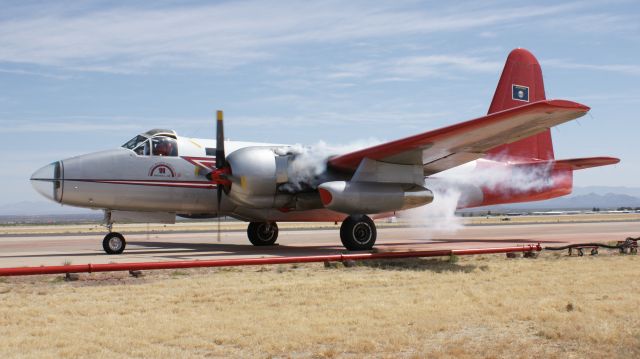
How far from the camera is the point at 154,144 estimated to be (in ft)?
71.0

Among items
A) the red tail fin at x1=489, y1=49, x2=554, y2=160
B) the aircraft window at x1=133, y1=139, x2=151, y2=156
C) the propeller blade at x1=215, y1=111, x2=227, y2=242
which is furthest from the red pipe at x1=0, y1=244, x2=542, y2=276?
the red tail fin at x1=489, y1=49, x2=554, y2=160

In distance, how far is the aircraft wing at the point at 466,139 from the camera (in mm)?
16156

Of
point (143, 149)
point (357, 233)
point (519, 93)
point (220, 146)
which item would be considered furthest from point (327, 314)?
point (519, 93)

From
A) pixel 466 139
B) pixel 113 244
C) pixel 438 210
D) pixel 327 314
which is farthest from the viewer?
pixel 438 210

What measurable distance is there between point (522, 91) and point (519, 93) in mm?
174

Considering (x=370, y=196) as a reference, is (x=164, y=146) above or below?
above

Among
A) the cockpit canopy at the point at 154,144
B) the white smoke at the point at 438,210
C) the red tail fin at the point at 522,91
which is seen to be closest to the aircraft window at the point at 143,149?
the cockpit canopy at the point at 154,144

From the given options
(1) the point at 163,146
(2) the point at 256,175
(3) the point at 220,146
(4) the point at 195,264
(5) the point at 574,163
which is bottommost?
(4) the point at 195,264

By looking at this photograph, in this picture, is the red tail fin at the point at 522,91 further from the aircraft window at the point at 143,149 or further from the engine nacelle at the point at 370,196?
the aircraft window at the point at 143,149

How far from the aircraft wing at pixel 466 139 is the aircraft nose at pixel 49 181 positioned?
8.56m

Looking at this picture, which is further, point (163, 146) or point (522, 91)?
point (522, 91)

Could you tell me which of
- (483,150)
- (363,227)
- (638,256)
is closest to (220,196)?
(363,227)

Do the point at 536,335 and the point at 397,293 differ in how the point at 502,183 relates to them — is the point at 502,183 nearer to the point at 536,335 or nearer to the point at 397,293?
the point at 397,293

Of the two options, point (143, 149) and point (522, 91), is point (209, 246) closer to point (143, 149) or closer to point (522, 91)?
point (143, 149)
